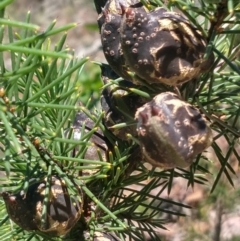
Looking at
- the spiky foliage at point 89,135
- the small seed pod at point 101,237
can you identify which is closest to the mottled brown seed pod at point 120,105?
the spiky foliage at point 89,135

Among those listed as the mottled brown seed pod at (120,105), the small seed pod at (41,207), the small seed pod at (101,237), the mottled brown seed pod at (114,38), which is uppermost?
the mottled brown seed pod at (114,38)

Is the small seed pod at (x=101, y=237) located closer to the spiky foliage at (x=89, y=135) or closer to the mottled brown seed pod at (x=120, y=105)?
the spiky foliage at (x=89, y=135)

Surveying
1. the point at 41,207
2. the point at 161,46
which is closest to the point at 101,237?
the point at 41,207

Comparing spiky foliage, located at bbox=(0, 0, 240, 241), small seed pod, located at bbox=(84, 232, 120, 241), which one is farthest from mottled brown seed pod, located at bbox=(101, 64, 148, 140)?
small seed pod, located at bbox=(84, 232, 120, 241)

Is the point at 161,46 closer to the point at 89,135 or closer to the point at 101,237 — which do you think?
the point at 89,135

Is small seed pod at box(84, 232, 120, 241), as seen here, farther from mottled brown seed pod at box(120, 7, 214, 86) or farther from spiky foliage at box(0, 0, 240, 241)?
mottled brown seed pod at box(120, 7, 214, 86)

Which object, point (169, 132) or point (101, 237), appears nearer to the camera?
point (169, 132)

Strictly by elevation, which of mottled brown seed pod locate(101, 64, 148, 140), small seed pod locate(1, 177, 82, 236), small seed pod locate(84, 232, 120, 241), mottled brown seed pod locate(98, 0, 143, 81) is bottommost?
small seed pod locate(84, 232, 120, 241)
